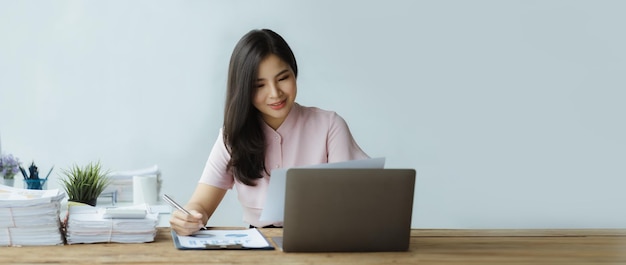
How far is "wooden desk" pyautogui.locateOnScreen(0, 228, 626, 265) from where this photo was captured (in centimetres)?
187

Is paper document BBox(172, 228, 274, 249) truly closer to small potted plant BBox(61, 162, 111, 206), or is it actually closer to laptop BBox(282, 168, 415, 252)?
laptop BBox(282, 168, 415, 252)

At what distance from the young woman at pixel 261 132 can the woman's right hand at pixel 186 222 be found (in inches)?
11.2

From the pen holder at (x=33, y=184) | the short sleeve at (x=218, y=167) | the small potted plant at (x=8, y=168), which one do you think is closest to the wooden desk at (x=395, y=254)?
the short sleeve at (x=218, y=167)

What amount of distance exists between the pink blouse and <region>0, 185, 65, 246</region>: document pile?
787 mm

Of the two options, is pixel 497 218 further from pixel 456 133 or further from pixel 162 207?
pixel 162 207

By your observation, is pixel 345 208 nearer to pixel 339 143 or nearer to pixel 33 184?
pixel 339 143

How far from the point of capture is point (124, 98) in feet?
18.1

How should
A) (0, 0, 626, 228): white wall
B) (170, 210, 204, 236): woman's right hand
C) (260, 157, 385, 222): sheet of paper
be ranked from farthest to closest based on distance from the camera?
(0, 0, 626, 228): white wall → (170, 210, 204, 236): woman's right hand → (260, 157, 385, 222): sheet of paper

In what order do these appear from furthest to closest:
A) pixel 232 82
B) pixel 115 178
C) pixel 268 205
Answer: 1. pixel 115 178
2. pixel 232 82
3. pixel 268 205

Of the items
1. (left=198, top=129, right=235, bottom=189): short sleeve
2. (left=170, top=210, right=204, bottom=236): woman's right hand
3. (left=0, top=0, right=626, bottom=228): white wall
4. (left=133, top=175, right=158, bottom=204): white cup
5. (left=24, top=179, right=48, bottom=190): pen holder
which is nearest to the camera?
(left=170, top=210, right=204, bottom=236): woman's right hand

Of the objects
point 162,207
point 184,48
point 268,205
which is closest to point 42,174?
point 184,48

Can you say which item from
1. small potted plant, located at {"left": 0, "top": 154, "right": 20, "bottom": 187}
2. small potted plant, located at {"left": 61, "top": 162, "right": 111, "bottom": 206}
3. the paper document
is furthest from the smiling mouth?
small potted plant, located at {"left": 0, "top": 154, "right": 20, "bottom": 187}

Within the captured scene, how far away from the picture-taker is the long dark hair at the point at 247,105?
2525 millimetres

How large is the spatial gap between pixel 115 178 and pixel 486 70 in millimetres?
3120
